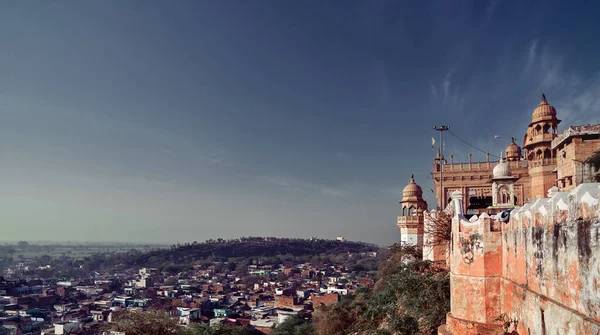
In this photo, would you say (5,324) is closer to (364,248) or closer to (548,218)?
(548,218)

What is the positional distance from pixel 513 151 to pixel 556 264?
24.6m

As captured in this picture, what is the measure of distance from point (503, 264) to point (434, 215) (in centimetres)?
655

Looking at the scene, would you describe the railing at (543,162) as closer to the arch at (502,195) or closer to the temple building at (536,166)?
the temple building at (536,166)

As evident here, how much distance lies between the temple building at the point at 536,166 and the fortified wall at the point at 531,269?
11535mm

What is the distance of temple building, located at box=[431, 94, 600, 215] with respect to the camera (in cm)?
1828

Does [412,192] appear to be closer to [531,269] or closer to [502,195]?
[502,195]

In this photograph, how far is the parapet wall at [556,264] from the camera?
4.25 meters

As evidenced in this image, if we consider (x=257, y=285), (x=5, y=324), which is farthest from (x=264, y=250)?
(x=5, y=324)

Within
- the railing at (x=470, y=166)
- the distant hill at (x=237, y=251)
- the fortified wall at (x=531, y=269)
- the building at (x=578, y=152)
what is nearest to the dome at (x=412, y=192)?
the railing at (x=470, y=166)

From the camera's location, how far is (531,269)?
618 cm

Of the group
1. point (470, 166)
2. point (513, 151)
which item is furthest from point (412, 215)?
point (513, 151)

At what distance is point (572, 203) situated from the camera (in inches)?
185

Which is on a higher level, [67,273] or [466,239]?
[466,239]

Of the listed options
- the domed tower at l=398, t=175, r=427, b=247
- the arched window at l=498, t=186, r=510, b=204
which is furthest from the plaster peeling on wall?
the domed tower at l=398, t=175, r=427, b=247
